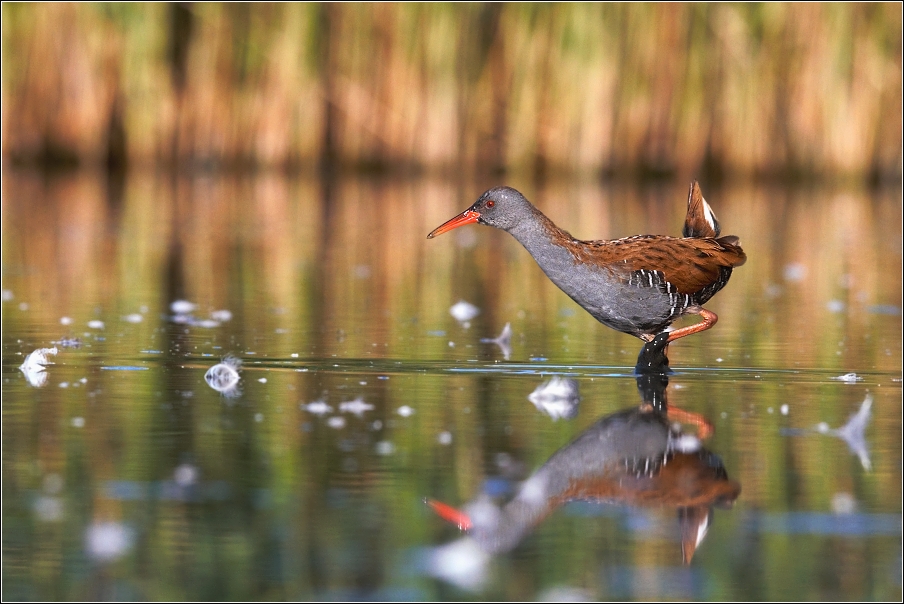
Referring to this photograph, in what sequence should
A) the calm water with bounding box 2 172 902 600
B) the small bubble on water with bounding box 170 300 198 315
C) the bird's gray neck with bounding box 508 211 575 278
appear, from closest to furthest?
1. the calm water with bounding box 2 172 902 600
2. the bird's gray neck with bounding box 508 211 575 278
3. the small bubble on water with bounding box 170 300 198 315

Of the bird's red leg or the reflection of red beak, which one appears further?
the bird's red leg

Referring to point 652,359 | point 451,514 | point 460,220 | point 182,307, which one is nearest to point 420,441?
point 451,514

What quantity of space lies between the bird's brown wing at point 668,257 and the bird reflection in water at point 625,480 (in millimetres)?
1031

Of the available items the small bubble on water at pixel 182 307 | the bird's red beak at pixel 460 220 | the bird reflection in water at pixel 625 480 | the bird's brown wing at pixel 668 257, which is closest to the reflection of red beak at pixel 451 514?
the bird reflection in water at pixel 625 480

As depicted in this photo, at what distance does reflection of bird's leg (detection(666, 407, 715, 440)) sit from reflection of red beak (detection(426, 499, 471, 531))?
1.11m

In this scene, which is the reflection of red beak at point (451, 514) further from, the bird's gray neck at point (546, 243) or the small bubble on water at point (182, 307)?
the small bubble on water at point (182, 307)

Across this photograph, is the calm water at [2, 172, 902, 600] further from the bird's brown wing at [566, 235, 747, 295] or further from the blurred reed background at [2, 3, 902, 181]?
the blurred reed background at [2, 3, 902, 181]

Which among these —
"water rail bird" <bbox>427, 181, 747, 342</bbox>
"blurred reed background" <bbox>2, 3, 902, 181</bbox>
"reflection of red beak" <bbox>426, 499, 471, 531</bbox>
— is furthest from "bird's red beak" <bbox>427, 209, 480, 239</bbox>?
→ "blurred reed background" <bbox>2, 3, 902, 181</bbox>

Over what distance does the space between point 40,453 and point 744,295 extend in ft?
18.0

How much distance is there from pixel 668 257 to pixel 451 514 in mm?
2553

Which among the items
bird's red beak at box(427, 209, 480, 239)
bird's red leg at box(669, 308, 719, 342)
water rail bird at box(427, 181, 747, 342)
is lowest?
bird's red leg at box(669, 308, 719, 342)

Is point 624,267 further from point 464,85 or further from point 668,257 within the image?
point 464,85

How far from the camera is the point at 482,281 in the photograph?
9344 mm

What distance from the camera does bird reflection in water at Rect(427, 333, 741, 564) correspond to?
11.2 ft
